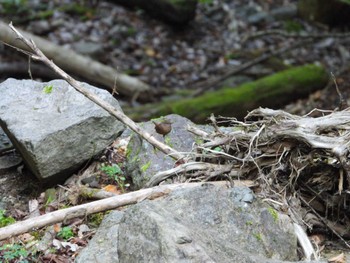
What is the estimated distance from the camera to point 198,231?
2623mm

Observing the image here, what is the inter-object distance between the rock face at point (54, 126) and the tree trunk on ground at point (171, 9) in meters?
6.89

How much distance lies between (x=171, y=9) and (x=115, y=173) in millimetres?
7240

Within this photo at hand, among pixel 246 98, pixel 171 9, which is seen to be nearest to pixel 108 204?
pixel 246 98

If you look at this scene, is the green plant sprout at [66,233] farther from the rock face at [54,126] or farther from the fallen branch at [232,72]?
the fallen branch at [232,72]

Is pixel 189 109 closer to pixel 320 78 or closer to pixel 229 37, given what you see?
pixel 320 78

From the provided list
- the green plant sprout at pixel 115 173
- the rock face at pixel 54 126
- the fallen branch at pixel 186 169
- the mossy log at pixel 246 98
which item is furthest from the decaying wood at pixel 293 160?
the mossy log at pixel 246 98

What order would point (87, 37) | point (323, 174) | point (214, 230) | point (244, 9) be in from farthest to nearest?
1. point (244, 9)
2. point (87, 37)
3. point (323, 174)
4. point (214, 230)

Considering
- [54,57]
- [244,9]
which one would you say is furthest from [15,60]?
[244,9]

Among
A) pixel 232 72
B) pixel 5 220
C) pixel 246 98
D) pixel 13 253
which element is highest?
pixel 13 253

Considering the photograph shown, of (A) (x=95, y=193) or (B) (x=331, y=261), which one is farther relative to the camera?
(A) (x=95, y=193)

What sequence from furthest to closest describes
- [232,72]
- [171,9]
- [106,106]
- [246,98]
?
1. [171,9]
2. [232,72]
3. [246,98]
4. [106,106]

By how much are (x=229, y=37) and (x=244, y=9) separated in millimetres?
1047

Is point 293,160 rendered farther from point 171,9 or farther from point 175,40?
point 171,9

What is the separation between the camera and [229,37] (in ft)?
35.2
